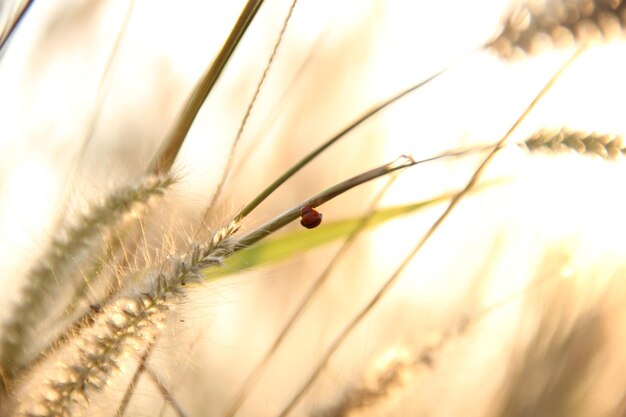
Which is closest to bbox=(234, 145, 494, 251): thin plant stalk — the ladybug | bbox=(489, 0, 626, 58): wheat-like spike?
the ladybug

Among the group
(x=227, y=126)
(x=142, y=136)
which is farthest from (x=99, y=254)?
(x=227, y=126)

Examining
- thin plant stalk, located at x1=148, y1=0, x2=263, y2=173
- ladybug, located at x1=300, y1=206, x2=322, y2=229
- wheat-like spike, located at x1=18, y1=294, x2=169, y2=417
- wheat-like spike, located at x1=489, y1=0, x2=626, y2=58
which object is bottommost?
wheat-like spike, located at x1=18, y1=294, x2=169, y2=417

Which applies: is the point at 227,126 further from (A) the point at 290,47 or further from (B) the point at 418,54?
(B) the point at 418,54

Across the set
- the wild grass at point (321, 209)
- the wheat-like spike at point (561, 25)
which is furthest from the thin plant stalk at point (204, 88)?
the wheat-like spike at point (561, 25)

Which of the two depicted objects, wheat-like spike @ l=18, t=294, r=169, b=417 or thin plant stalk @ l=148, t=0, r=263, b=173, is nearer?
wheat-like spike @ l=18, t=294, r=169, b=417

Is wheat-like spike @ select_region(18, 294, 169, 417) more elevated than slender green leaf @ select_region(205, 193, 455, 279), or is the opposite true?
slender green leaf @ select_region(205, 193, 455, 279)

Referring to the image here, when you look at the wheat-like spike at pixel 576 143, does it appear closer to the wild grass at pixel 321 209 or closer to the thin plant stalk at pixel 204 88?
the wild grass at pixel 321 209

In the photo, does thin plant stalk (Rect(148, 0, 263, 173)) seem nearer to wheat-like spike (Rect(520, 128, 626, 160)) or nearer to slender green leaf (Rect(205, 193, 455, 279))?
slender green leaf (Rect(205, 193, 455, 279))
